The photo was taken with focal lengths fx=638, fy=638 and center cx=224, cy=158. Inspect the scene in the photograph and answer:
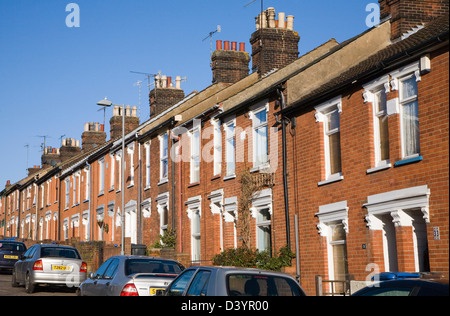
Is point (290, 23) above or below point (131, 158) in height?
above

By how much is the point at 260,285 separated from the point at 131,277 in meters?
3.74

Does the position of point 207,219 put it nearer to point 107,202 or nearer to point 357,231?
point 357,231

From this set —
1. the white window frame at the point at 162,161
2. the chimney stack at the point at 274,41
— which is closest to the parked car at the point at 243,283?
the chimney stack at the point at 274,41

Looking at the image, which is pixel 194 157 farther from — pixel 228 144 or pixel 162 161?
pixel 162 161

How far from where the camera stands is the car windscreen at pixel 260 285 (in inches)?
360

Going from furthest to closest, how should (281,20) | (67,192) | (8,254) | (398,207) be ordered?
1. (67,192)
2. (8,254)
3. (281,20)
4. (398,207)

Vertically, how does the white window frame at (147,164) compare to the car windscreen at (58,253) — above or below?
above

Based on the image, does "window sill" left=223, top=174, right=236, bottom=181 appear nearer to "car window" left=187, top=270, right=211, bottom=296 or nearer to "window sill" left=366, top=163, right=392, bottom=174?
"window sill" left=366, top=163, right=392, bottom=174

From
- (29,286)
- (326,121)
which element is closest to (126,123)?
(29,286)

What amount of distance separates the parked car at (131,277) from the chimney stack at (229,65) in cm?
1806

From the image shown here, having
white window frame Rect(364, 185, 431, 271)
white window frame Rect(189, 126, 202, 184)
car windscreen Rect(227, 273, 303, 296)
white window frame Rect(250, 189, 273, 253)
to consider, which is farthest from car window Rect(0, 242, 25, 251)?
car windscreen Rect(227, 273, 303, 296)

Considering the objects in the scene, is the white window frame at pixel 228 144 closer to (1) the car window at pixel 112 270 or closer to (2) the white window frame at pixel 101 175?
(1) the car window at pixel 112 270

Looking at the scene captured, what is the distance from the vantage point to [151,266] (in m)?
13.6

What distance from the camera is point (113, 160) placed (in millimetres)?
35688
